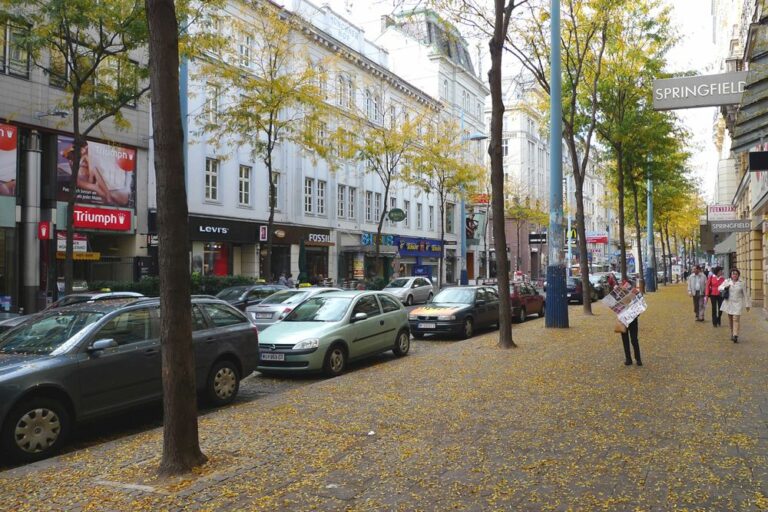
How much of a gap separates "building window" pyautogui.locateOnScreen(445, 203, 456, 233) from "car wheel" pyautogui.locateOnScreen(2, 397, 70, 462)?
47877mm

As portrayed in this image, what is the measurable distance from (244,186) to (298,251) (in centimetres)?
488

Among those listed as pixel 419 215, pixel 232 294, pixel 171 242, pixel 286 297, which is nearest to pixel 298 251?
pixel 232 294

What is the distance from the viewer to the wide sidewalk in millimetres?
4574

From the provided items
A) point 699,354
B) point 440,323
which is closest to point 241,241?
point 440,323

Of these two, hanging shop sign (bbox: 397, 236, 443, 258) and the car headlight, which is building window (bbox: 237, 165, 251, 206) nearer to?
hanging shop sign (bbox: 397, 236, 443, 258)

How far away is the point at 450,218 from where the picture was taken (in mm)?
54875

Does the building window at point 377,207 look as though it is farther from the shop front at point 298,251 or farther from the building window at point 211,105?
the building window at point 211,105

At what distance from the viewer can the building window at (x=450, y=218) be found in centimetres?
5369

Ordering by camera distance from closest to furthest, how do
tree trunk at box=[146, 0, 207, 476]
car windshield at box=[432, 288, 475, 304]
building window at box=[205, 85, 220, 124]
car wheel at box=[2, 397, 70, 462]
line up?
tree trunk at box=[146, 0, 207, 476], car wheel at box=[2, 397, 70, 462], car windshield at box=[432, 288, 475, 304], building window at box=[205, 85, 220, 124]

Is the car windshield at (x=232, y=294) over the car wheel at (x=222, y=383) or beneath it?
over

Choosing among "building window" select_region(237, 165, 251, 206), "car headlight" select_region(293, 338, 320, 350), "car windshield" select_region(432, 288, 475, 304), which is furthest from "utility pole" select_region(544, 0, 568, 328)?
"building window" select_region(237, 165, 251, 206)

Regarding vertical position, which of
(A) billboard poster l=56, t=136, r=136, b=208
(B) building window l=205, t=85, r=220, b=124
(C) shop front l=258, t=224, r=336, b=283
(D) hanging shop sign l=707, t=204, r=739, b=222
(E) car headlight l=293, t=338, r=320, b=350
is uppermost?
(B) building window l=205, t=85, r=220, b=124

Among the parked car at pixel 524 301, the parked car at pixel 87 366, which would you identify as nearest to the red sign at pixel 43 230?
the parked car at pixel 524 301

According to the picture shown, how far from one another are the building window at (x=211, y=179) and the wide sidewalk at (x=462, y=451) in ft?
69.1
